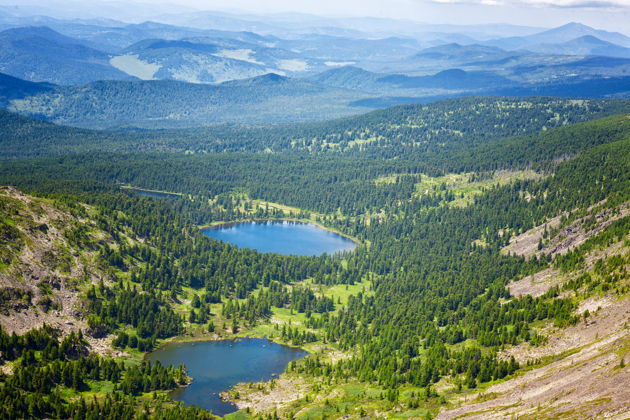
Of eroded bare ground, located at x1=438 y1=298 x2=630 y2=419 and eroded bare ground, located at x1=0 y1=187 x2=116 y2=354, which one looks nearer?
eroded bare ground, located at x1=438 y1=298 x2=630 y2=419

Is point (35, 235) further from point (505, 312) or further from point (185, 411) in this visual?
point (505, 312)

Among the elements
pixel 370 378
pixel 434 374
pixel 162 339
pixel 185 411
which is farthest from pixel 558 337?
pixel 162 339

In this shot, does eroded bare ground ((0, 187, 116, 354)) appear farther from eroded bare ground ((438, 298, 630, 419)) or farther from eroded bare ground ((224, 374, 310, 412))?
eroded bare ground ((438, 298, 630, 419))

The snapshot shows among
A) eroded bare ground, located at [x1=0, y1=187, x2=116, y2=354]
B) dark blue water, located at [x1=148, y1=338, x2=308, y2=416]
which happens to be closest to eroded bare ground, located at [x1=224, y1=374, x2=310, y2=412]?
dark blue water, located at [x1=148, y1=338, x2=308, y2=416]

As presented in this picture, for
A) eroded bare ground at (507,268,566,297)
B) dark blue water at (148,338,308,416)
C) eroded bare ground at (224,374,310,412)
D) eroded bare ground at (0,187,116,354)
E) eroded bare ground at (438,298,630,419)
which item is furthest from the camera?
eroded bare ground at (507,268,566,297)

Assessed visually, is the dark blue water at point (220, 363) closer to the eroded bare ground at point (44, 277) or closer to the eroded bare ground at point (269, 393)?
the eroded bare ground at point (269, 393)

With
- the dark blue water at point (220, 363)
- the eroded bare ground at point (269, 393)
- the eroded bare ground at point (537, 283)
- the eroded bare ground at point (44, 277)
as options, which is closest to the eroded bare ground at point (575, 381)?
the eroded bare ground at point (537, 283)

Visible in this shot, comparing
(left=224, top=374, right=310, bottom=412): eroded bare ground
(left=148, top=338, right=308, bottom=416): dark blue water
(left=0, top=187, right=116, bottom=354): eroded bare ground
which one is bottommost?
(left=148, top=338, right=308, bottom=416): dark blue water
